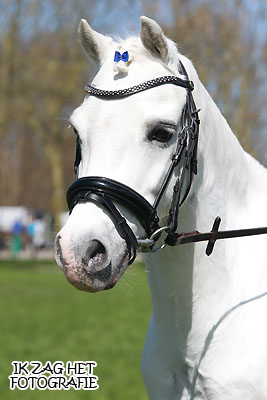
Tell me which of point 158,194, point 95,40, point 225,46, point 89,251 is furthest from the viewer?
point 225,46

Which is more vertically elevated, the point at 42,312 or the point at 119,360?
the point at 42,312

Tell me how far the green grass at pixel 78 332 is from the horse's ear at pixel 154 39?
1097 mm

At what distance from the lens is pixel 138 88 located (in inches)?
125

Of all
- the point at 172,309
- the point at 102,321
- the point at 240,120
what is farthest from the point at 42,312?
the point at 240,120

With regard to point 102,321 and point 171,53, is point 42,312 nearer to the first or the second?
point 102,321

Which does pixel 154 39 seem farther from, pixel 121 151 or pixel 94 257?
pixel 94 257

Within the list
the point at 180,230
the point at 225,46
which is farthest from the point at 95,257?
the point at 225,46

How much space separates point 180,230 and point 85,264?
2.74ft

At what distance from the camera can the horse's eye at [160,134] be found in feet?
10.2

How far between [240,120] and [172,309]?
843 inches

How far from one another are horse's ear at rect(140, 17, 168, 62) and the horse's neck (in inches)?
13.0

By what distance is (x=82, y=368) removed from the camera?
5.56 m

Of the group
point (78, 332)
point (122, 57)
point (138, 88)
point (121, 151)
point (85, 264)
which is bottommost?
point (85, 264)

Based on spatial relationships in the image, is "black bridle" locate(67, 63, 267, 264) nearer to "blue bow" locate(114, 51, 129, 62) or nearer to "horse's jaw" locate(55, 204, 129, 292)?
"horse's jaw" locate(55, 204, 129, 292)
